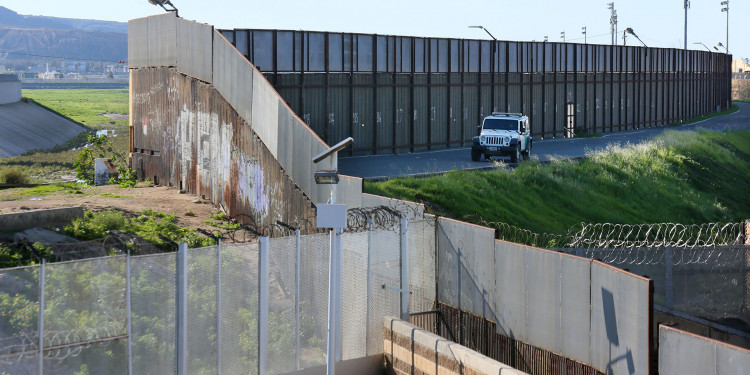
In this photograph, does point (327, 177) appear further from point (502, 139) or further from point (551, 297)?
point (502, 139)

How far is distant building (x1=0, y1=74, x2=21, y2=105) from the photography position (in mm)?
81812

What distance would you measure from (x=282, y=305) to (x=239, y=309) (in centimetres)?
80

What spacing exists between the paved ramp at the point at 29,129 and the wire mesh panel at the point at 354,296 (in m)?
54.9

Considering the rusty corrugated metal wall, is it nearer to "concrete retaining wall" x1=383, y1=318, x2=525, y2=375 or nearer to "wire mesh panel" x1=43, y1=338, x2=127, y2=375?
"concrete retaining wall" x1=383, y1=318, x2=525, y2=375

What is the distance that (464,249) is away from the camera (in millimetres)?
15859

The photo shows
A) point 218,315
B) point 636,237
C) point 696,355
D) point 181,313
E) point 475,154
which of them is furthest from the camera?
point 475,154

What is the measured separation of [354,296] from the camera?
1545cm

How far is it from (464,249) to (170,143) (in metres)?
19.0

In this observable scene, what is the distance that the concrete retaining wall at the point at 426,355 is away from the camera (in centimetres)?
1346

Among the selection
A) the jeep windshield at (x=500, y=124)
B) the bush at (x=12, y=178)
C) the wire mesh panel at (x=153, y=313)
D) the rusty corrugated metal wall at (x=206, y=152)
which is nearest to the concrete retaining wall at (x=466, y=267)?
the rusty corrugated metal wall at (x=206, y=152)

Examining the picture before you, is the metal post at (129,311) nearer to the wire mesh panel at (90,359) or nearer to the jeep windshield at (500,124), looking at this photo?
the wire mesh panel at (90,359)

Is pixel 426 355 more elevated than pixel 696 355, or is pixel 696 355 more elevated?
pixel 696 355

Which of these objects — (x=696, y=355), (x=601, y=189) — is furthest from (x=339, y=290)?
(x=601, y=189)

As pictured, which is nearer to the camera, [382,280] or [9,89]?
[382,280]
